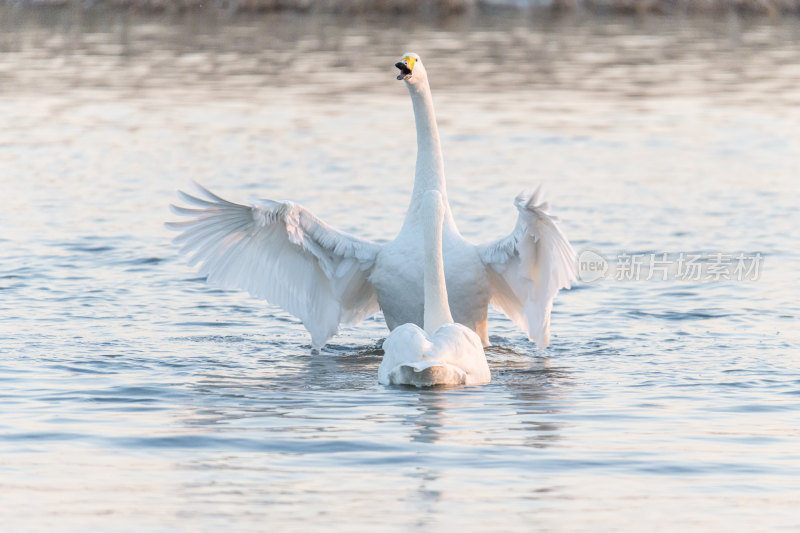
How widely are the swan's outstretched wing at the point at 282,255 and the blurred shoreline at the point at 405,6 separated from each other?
1173 inches

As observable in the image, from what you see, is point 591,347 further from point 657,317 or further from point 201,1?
point 201,1

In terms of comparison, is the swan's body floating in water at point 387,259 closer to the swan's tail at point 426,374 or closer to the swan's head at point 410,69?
the swan's head at point 410,69

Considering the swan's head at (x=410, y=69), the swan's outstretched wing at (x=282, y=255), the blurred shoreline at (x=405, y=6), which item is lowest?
the swan's outstretched wing at (x=282, y=255)

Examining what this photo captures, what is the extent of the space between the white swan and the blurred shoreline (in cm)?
3089

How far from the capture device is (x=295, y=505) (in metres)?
6.98

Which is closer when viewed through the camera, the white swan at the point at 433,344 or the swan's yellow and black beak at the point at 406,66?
the white swan at the point at 433,344

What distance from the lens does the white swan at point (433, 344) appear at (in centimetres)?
922

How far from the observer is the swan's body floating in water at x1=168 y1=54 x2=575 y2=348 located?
33.1 feet

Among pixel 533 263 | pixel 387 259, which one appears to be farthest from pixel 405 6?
pixel 533 263

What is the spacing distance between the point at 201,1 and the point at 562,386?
106ft

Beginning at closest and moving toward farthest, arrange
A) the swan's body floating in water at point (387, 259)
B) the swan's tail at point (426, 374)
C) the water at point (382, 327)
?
the water at point (382, 327) → the swan's tail at point (426, 374) → the swan's body floating in water at point (387, 259)

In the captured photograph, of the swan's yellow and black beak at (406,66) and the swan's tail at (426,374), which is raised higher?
the swan's yellow and black beak at (406,66)

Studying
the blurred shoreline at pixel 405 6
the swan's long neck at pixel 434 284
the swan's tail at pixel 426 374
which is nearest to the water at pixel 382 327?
the swan's tail at pixel 426 374

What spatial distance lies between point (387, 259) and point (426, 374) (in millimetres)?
1281
